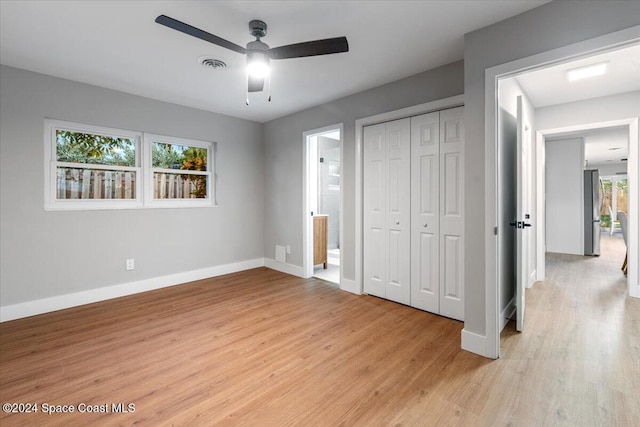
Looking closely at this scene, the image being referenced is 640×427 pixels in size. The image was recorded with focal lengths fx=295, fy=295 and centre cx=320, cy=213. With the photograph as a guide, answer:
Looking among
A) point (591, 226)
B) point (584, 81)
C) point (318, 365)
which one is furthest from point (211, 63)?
point (591, 226)

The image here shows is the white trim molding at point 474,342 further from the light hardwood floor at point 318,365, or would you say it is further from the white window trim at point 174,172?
the white window trim at point 174,172

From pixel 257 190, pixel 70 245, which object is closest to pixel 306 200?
pixel 257 190

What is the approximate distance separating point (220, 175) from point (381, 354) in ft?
11.6

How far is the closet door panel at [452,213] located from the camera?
2.84 meters

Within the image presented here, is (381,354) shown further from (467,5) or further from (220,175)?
(220,175)

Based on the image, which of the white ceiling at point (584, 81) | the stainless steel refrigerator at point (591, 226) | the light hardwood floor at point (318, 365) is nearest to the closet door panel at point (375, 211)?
the light hardwood floor at point (318, 365)

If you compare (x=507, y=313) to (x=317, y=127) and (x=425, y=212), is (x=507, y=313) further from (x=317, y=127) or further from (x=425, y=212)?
(x=317, y=127)

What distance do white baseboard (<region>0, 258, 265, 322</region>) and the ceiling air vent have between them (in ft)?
9.18

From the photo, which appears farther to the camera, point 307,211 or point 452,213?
point 307,211

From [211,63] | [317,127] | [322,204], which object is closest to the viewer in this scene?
[211,63]

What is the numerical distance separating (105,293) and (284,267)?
238 centimetres

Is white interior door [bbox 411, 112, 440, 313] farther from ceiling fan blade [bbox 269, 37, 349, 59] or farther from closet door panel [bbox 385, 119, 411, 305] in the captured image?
ceiling fan blade [bbox 269, 37, 349, 59]

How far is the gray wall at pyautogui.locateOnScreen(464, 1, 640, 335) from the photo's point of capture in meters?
1.88

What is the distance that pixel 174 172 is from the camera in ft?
13.9
